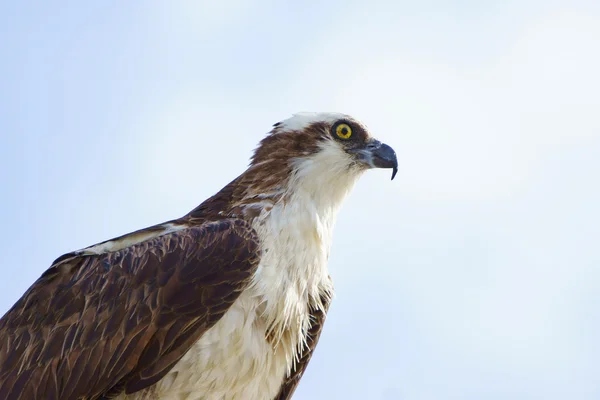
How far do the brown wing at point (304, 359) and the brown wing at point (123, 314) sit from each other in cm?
115

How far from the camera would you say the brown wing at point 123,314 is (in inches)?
406

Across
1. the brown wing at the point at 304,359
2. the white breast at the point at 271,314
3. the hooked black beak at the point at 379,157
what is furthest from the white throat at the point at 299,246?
the hooked black beak at the point at 379,157

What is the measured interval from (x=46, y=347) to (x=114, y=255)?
41.2 inches

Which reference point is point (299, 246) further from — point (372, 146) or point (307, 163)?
point (372, 146)

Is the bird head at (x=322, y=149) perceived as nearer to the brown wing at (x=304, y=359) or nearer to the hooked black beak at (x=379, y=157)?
the hooked black beak at (x=379, y=157)

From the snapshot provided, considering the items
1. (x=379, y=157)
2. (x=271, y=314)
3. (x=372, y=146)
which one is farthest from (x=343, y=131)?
(x=271, y=314)

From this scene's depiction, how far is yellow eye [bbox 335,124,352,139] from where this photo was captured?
38.9 ft

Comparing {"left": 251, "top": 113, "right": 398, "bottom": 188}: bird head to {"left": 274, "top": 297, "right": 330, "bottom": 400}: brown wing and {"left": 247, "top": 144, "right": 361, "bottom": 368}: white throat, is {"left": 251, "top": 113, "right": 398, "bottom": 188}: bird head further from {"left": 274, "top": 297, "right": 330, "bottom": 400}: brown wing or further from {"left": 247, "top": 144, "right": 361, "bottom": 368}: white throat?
{"left": 274, "top": 297, "right": 330, "bottom": 400}: brown wing

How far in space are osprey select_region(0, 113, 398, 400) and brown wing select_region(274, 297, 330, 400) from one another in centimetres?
1

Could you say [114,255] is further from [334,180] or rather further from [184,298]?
[334,180]

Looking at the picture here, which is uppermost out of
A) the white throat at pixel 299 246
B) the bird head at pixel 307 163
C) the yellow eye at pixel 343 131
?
the yellow eye at pixel 343 131

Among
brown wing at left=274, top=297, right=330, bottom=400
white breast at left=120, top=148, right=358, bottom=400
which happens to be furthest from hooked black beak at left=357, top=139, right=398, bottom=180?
brown wing at left=274, top=297, right=330, bottom=400

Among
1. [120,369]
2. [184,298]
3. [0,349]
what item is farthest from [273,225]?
[0,349]

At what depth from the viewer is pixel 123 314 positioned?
10.5 meters
